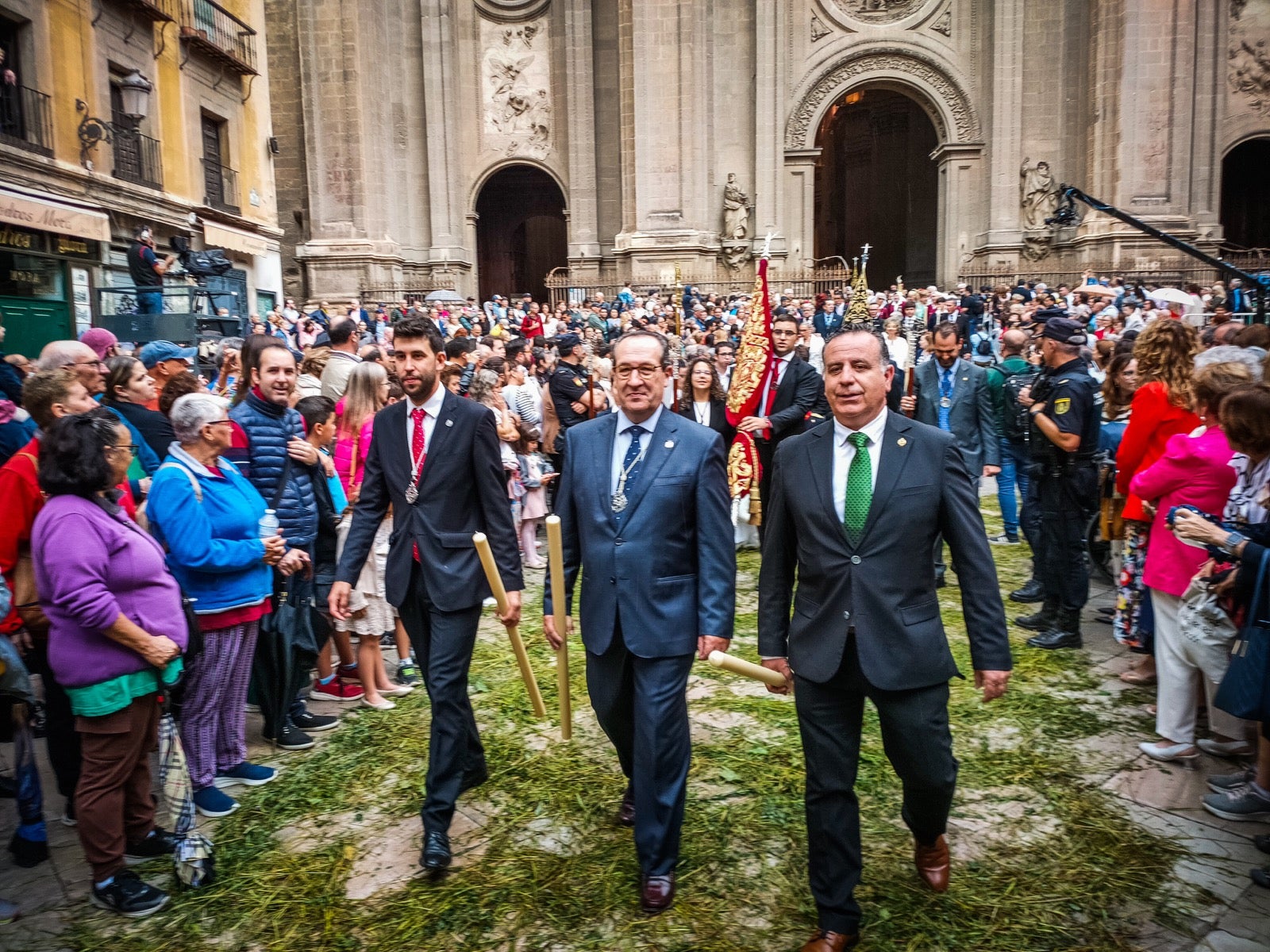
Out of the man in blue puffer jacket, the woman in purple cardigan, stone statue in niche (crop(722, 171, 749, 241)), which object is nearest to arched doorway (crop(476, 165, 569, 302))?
stone statue in niche (crop(722, 171, 749, 241))

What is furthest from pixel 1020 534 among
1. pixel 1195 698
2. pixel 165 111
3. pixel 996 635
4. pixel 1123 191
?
pixel 1123 191

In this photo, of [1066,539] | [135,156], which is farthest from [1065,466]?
[135,156]

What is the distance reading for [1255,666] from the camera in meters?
3.54

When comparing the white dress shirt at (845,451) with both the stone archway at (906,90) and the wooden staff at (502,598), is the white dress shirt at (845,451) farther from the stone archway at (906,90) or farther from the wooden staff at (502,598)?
the stone archway at (906,90)

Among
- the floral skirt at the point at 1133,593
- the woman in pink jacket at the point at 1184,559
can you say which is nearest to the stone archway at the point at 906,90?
the floral skirt at the point at 1133,593

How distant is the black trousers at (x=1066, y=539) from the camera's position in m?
5.99

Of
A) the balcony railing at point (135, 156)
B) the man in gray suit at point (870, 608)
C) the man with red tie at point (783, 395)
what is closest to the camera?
the man in gray suit at point (870, 608)

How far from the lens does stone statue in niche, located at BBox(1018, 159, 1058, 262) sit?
26.5 metres

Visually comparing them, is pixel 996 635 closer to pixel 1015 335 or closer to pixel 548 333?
pixel 1015 335

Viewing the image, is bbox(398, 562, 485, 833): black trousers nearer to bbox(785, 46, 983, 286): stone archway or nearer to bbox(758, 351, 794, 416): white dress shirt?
bbox(758, 351, 794, 416): white dress shirt

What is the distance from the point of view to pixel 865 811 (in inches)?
160

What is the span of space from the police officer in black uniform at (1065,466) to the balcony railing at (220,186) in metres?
18.5

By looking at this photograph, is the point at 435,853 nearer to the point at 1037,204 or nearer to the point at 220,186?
the point at 220,186

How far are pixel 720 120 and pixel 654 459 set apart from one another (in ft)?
84.8
